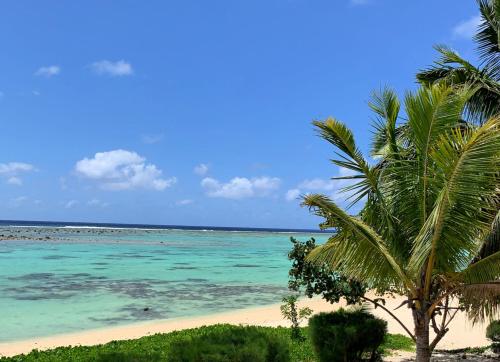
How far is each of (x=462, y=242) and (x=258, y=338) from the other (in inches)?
112

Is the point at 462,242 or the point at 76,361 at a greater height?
the point at 462,242

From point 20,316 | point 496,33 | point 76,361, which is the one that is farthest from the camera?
point 20,316

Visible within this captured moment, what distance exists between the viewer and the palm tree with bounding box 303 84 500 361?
5645 mm

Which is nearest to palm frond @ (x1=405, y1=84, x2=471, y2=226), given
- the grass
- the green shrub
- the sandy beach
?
the grass

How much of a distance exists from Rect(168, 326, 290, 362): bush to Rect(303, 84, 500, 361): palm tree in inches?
71.8

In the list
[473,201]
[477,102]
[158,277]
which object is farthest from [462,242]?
[158,277]

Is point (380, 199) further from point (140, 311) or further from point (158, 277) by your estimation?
point (158, 277)

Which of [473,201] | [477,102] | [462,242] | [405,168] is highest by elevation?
[477,102]

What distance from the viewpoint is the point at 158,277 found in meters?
27.4

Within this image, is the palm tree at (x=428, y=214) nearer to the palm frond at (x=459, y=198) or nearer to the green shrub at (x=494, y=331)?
the palm frond at (x=459, y=198)

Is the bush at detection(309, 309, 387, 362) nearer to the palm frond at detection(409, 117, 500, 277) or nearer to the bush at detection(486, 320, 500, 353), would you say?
the palm frond at detection(409, 117, 500, 277)

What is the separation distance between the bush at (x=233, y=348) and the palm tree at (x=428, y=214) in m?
1.82

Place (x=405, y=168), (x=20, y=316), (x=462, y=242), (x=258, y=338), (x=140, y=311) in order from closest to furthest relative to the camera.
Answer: (x=258, y=338), (x=462, y=242), (x=405, y=168), (x=20, y=316), (x=140, y=311)

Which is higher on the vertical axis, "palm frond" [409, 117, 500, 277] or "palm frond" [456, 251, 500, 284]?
"palm frond" [409, 117, 500, 277]
